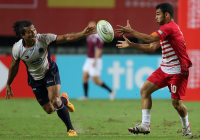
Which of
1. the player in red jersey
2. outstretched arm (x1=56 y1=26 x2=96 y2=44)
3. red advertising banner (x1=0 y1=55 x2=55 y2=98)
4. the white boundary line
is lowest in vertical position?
red advertising banner (x1=0 y1=55 x2=55 y2=98)

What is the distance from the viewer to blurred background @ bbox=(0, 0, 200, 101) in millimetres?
13594

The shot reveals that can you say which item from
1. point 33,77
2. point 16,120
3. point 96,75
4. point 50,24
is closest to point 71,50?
point 50,24

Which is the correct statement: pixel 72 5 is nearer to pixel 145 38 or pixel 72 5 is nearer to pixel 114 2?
pixel 114 2

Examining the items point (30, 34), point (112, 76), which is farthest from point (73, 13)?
point (30, 34)

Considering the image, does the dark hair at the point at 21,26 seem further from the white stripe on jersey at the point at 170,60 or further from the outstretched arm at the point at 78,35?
the white stripe on jersey at the point at 170,60

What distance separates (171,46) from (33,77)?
2293 millimetres

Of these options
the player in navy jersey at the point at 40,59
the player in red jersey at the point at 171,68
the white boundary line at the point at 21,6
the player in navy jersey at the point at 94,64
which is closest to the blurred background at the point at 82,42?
the white boundary line at the point at 21,6

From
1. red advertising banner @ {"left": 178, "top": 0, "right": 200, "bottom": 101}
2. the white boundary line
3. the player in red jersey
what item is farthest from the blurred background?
the player in red jersey

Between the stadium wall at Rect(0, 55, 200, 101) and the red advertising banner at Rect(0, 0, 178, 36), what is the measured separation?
1.30 meters

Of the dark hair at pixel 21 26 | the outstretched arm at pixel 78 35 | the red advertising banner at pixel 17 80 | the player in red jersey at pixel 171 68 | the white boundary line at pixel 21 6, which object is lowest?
the red advertising banner at pixel 17 80

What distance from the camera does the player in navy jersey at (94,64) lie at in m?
13.1

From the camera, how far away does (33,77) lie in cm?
718

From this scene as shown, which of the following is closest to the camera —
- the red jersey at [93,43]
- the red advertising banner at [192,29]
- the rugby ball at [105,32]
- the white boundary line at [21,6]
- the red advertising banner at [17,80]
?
the rugby ball at [105,32]

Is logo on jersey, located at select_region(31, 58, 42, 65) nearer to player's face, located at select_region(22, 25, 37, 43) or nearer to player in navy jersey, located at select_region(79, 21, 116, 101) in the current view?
player's face, located at select_region(22, 25, 37, 43)
